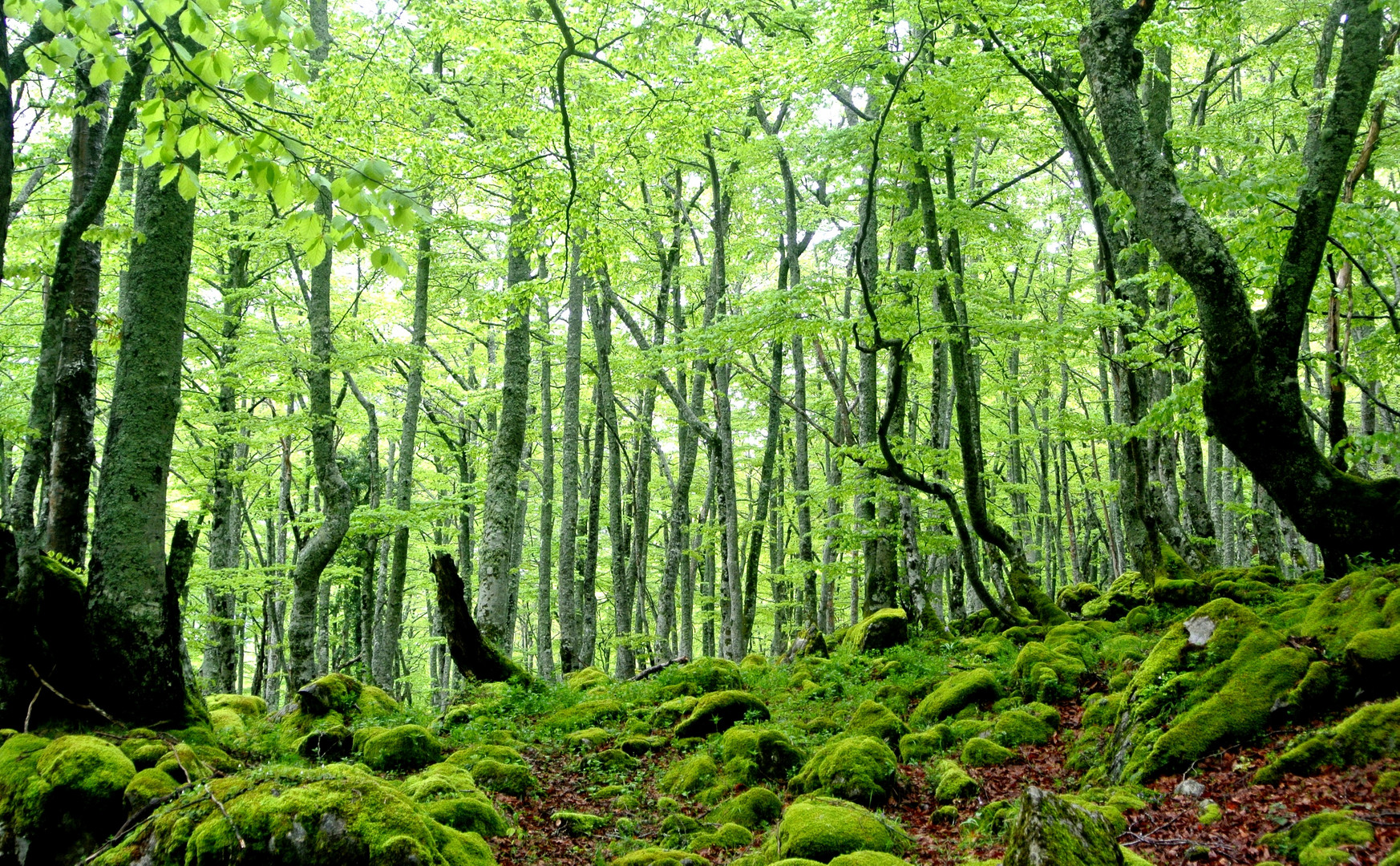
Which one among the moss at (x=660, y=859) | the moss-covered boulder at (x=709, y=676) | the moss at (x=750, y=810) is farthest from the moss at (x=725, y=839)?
the moss-covered boulder at (x=709, y=676)

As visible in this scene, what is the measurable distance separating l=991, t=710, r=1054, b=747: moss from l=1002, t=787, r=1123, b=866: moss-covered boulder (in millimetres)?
3733

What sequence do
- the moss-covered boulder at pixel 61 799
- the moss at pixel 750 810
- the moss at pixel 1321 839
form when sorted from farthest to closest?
the moss at pixel 750 810, the moss-covered boulder at pixel 61 799, the moss at pixel 1321 839

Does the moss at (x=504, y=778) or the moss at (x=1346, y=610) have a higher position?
the moss at (x=1346, y=610)

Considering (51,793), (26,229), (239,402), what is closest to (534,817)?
(51,793)

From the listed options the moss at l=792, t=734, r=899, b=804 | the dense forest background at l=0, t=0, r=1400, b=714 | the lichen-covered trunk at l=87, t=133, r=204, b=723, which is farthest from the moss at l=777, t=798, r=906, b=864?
the lichen-covered trunk at l=87, t=133, r=204, b=723

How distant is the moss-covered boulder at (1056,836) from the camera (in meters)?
3.55

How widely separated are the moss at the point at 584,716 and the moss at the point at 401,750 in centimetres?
Answer: 199

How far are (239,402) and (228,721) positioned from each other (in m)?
16.6

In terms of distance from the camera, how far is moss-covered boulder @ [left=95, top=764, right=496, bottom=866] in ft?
13.4

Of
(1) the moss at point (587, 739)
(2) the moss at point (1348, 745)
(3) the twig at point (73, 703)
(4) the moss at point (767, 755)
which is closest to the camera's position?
(2) the moss at point (1348, 745)

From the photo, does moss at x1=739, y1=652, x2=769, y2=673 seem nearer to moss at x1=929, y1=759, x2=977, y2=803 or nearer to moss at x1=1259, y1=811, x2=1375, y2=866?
moss at x1=929, y1=759, x2=977, y2=803

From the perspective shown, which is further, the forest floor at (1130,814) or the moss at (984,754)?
the moss at (984,754)

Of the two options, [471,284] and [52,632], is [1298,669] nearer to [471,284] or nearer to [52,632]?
[52,632]

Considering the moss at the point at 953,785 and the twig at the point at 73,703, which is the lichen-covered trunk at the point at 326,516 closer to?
the twig at the point at 73,703
